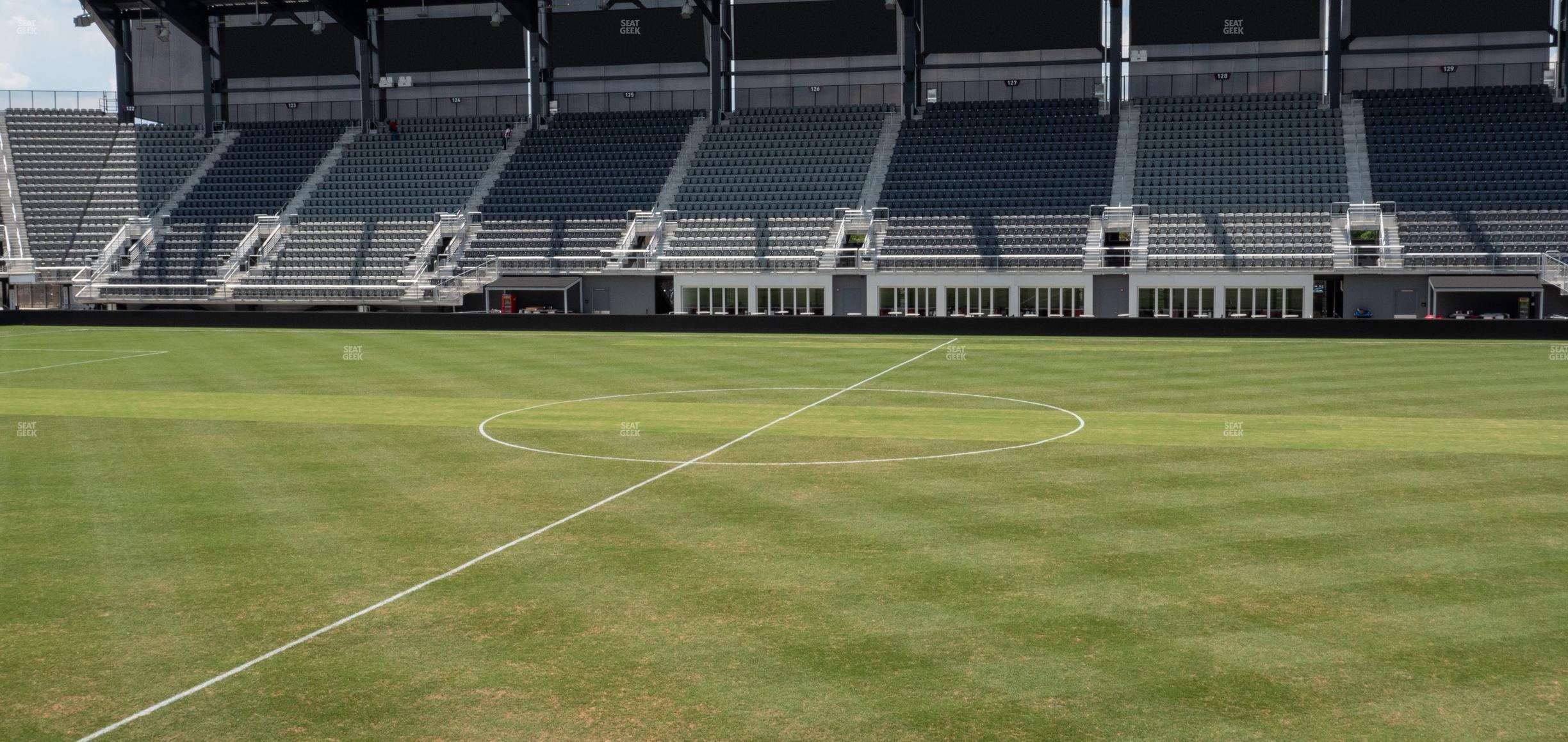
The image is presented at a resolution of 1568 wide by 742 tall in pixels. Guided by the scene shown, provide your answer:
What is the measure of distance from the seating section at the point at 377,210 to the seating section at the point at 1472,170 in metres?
39.3

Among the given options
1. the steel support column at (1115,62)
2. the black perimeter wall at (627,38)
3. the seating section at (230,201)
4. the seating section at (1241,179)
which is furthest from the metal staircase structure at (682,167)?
the seating section at (1241,179)

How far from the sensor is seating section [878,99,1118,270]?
4978 centimetres

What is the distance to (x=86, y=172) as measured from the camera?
63031mm

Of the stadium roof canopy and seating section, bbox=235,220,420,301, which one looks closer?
seating section, bbox=235,220,420,301

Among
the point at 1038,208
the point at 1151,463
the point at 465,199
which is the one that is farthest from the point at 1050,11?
the point at 1151,463

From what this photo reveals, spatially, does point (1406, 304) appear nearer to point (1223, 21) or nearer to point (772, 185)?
point (1223, 21)

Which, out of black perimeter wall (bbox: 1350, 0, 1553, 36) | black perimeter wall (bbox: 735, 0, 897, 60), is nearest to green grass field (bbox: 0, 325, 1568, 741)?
black perimeter wall (bbox: 1350, 0, 1553, 36)

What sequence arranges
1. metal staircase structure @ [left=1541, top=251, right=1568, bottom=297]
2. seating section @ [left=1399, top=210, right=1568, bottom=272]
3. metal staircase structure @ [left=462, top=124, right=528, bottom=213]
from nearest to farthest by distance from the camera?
metal staircase structure @ [left=1541, top=251, right=1568, bottom=297] → seating section @ [left=1399, top=210, right=1568, bottom=272] → metal staircase structure @ [left=462, top=124, right=528, bottom=213]

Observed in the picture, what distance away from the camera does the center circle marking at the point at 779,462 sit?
16.2 m

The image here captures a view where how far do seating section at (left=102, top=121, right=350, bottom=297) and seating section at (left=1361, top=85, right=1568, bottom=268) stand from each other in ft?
158

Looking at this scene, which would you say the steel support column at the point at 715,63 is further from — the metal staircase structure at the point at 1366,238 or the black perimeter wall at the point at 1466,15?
the black perimeter wall at the point at 1466,15

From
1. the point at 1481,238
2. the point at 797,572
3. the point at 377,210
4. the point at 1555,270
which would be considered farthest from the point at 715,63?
the point at 797,572

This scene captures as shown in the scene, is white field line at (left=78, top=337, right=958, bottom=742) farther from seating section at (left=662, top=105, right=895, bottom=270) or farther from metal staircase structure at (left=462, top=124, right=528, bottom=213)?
metal staircase structure at (left=462, top=124, right=528, bottom=213)

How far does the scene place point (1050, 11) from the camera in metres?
56.9
